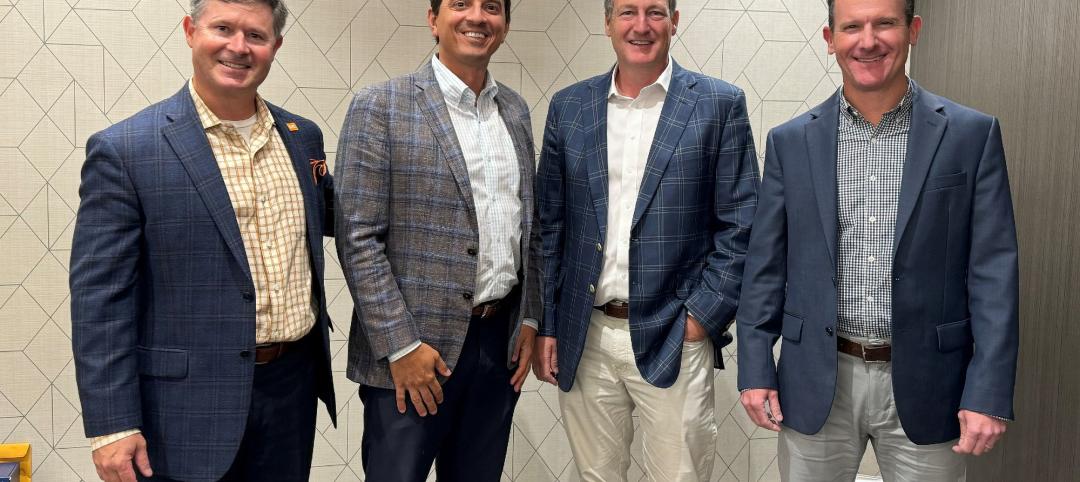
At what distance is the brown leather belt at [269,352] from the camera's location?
1.85m

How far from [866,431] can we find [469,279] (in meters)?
1.01

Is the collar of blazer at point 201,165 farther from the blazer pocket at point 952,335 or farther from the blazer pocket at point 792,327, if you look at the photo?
the blazer pocket at point 952,335

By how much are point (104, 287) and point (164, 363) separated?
20 cm

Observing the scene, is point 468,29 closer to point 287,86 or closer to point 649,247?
point 649,247

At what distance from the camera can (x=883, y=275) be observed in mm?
1885

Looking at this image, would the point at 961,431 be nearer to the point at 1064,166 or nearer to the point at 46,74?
the point at 1064,166

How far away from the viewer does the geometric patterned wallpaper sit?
2.85 m

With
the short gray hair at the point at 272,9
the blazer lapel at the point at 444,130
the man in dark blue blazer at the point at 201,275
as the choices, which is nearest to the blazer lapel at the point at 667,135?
the blazer lapel at the point at 444,130

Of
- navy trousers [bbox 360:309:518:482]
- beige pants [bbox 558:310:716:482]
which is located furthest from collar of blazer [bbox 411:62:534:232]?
beige pants [bbox 558:310:716:482]

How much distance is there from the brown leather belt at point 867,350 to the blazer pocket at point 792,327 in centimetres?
9

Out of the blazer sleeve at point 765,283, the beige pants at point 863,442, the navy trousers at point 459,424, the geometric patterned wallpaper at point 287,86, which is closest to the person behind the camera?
the beige pants at point 863,442

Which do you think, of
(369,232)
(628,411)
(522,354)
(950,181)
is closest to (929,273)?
(950,181)

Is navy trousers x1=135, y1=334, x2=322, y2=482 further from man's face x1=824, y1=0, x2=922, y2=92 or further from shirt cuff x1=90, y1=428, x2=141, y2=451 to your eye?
man's face x1=824, y1=0, x2=922, y2=92

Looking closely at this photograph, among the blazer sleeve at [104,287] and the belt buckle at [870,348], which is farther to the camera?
the belt buckle at [870,348]
